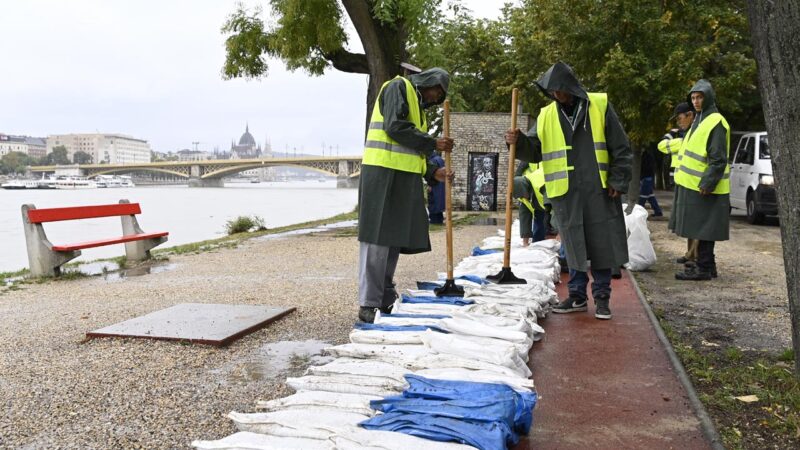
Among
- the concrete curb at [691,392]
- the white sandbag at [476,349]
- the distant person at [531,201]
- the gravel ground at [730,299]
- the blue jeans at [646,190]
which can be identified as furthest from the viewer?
the blue jeans at [646,190]

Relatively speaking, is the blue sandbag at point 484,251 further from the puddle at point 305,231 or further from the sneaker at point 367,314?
the puddle at point 305,231

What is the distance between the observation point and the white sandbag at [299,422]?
270 cm

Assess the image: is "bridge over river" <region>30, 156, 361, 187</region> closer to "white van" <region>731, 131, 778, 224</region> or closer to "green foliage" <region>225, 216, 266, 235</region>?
"green foliage" <region>225, 216, 266, 235</region>

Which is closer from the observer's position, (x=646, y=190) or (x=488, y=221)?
(x=488, y=221)

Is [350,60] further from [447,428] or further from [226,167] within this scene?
[226,167]

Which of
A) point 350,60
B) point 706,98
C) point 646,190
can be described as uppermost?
point 350,60

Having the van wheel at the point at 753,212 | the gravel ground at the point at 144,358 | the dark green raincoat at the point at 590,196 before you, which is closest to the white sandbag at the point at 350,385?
the gravel ground at the point at 144,358

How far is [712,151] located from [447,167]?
3.35 m

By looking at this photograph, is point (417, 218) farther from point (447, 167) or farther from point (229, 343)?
point (229, 343)

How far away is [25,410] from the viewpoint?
3.40 m

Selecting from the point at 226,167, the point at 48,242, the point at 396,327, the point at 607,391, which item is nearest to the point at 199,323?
the point at 396,327

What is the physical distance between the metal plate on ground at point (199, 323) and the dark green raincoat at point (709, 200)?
4384mm

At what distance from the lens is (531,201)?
836cm

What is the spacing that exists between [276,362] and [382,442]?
5.97 feet
